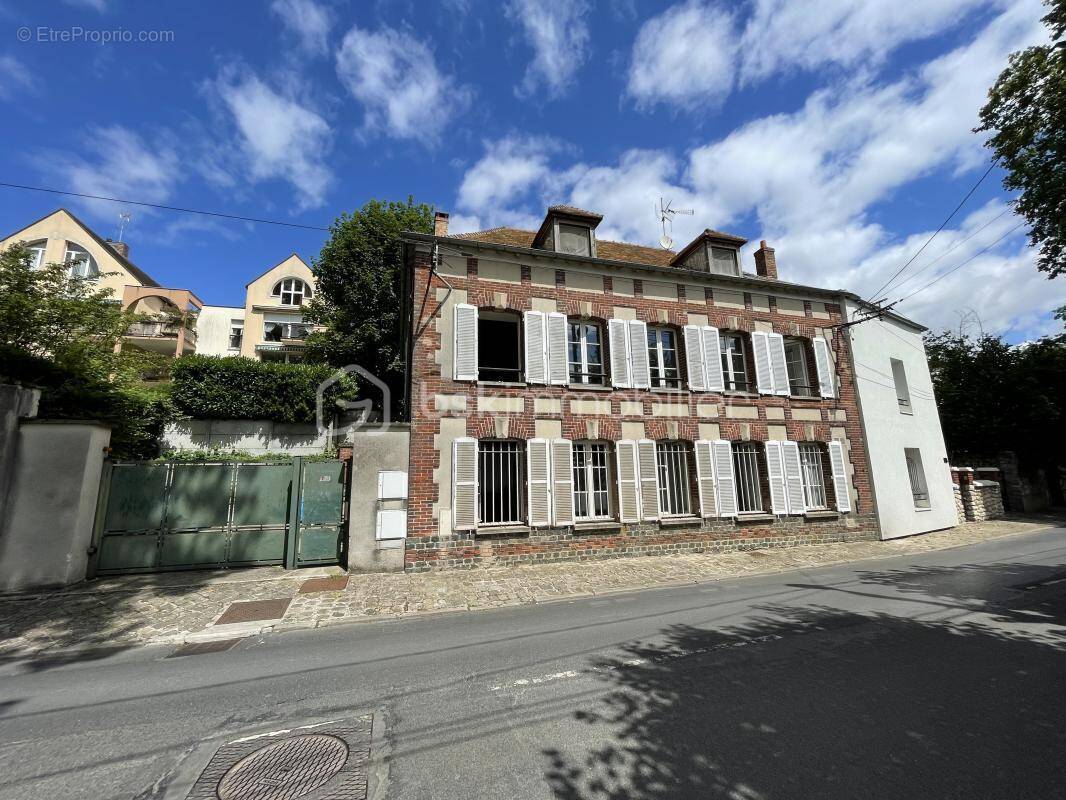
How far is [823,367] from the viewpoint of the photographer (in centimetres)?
1380

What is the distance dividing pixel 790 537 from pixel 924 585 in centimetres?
420

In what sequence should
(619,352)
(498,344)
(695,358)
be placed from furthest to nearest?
(498,344), (695,358), (619,352)

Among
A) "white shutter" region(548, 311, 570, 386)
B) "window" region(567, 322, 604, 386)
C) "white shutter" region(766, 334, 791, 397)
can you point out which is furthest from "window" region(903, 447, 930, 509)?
"white shutter" region(548, 311, 570, 386)

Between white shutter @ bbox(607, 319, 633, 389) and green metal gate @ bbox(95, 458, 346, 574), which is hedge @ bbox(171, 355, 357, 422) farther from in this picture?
white shutter @ bbox(607, 319, 633, 389)

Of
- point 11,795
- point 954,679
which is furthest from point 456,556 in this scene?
point 954,679

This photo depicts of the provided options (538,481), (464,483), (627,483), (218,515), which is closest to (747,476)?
(627,483)

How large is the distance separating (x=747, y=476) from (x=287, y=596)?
11.5m

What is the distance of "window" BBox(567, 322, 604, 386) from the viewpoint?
11461 mm

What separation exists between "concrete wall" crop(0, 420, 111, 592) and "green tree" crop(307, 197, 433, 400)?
10104mm

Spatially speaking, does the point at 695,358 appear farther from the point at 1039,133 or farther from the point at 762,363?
the point at 1039,133

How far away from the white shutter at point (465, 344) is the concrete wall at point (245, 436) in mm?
9665

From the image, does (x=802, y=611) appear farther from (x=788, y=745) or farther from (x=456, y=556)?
(x=456, y=556)

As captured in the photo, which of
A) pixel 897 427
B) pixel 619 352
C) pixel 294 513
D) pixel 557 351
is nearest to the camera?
pixel 294 513

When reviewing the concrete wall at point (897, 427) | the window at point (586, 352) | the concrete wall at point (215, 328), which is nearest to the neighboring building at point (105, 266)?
the concrete wall at point (215, 328)
